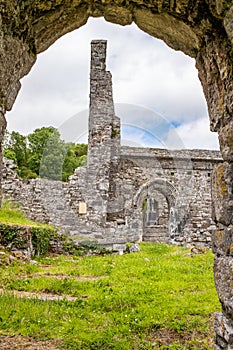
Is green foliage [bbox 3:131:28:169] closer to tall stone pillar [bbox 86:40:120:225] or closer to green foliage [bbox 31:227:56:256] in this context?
tall stone pillar [bbox 86:40:120:225]

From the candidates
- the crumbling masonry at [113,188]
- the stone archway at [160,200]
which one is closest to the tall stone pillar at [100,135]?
the crumbling masonry at [113,188]

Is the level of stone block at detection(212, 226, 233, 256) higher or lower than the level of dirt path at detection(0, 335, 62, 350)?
higher

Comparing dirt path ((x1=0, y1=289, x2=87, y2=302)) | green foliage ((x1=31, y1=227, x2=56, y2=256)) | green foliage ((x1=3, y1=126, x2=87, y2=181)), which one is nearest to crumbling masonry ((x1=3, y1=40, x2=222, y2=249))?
green foliage ((x1=31, y1=227, x2=56, y2=256))

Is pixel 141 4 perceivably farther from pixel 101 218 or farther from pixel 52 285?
pixel 101 218

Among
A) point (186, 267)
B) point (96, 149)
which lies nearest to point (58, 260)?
point (186, 267)

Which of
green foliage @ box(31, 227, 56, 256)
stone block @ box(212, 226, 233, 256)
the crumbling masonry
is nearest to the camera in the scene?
stone block @ box(212, 226, 233, 256)

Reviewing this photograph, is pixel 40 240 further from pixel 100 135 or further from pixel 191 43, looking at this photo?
pixel 191 43

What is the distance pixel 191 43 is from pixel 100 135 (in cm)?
1149

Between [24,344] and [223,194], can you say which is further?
[24,344]

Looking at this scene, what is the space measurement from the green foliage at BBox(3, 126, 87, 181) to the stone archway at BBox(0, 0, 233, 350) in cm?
2045

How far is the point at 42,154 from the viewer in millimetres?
27438

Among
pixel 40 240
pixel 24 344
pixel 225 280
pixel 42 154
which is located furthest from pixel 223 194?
pixel 42 154

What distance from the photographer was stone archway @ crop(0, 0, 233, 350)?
268cm

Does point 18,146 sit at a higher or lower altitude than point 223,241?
higher
